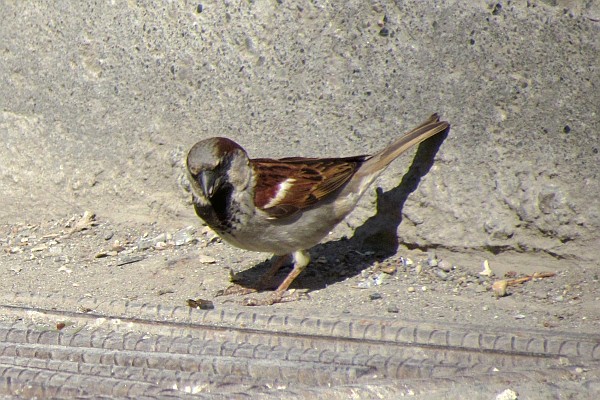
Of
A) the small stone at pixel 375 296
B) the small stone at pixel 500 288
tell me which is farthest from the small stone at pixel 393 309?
the small stone at pixel 500 288

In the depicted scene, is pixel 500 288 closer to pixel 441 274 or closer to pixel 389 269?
pixel 441 274

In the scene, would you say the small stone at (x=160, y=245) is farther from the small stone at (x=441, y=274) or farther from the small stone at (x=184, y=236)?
the small stone at (x=441, y=274)

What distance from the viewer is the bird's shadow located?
4.44 m

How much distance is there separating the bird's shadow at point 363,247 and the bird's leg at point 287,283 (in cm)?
9

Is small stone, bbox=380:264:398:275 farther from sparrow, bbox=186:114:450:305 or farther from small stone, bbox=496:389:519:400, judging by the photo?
small stone, bbox=496:389:519:400

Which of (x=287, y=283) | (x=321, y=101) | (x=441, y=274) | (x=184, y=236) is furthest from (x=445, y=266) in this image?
(x=184, y=236)

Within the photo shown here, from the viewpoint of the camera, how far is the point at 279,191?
4223 mm

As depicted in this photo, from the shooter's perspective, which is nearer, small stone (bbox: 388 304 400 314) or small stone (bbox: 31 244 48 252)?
small stone (bbox: 388 304 400 314)

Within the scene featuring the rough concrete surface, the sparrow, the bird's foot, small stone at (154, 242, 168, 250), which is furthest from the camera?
small stone at (154, 242, 168, 250)

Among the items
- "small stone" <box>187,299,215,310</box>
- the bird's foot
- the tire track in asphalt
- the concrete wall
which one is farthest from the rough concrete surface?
the tire track in asphalt

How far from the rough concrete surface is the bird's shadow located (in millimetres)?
11

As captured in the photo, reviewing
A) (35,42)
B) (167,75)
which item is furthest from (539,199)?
(35,42)

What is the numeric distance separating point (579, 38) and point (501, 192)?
30.2 inches

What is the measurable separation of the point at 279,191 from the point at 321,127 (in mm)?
476
